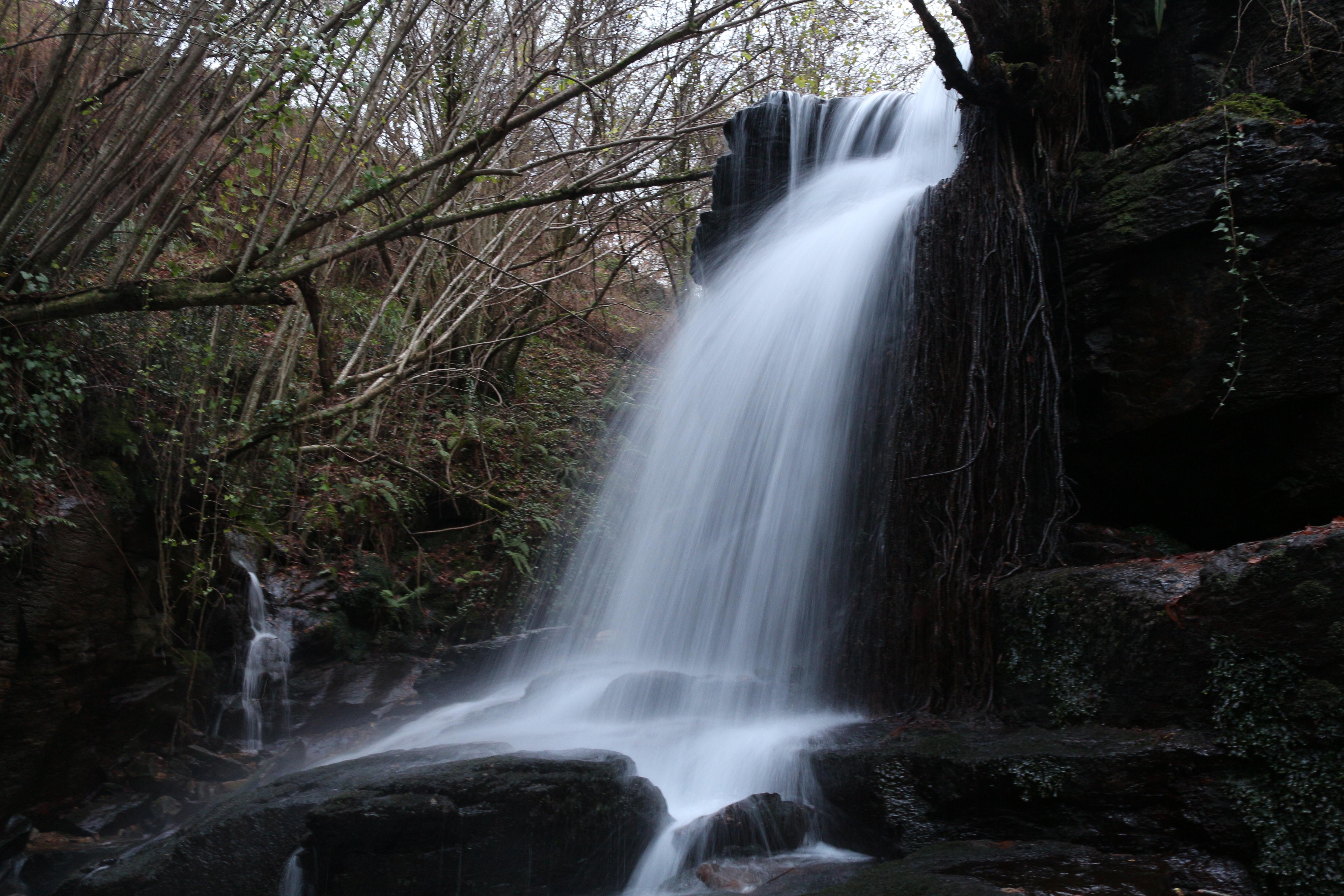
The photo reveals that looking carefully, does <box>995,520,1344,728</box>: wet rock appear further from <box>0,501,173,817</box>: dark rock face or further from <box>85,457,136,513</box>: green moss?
<box>85,457,136,513</box>: green moss

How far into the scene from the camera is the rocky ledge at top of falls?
13.3 ft

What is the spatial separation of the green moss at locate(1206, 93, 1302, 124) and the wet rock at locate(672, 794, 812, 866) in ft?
17.9

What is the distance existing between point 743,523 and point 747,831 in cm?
306

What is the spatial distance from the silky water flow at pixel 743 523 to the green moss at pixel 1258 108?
7.20 ft

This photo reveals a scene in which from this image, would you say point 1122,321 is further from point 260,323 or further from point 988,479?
point 260,323

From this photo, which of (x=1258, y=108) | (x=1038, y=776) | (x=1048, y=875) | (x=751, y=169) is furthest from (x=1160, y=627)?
(x=751, y=169)

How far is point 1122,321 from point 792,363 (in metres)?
2.71

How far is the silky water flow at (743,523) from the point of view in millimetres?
5688

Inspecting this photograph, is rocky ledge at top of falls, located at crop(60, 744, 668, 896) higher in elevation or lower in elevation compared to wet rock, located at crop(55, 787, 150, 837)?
higher

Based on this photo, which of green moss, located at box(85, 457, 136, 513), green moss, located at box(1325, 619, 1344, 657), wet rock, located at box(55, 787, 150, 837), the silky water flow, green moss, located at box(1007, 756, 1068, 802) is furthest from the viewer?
the silky water flow

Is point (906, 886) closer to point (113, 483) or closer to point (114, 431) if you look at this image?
point (113, 483)

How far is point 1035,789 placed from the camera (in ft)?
12.5

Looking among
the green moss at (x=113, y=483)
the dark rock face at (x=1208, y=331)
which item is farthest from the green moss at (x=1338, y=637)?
the green moss at (x=113, y=483)

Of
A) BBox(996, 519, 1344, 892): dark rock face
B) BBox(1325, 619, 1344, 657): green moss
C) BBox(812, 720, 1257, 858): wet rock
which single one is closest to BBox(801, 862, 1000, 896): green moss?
BBox(812, 720, 1257, 858): wet rock
